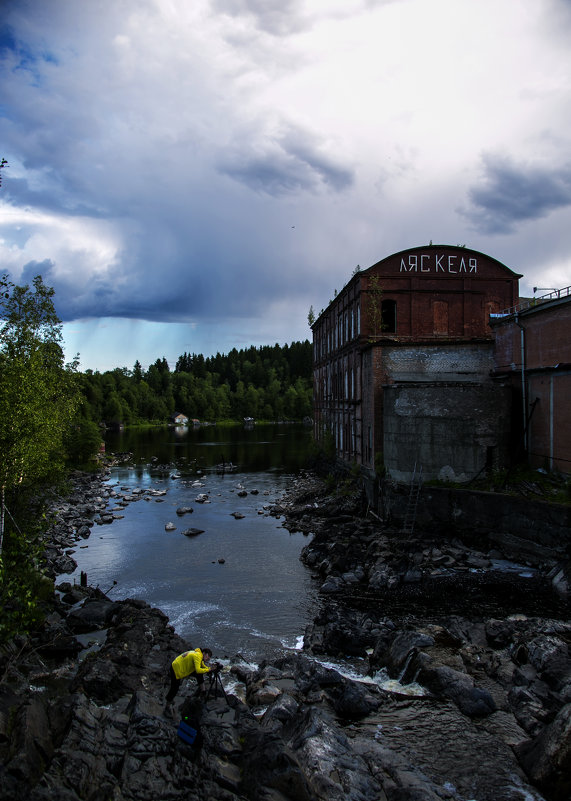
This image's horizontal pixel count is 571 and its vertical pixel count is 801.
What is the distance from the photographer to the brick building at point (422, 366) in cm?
2561

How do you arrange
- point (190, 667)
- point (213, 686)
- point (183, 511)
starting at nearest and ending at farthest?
point (190, 667)
point (213, 686)
point (183, 511)

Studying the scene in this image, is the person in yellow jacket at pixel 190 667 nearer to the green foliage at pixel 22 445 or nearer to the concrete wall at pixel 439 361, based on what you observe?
the green foliage at pixel 22 445

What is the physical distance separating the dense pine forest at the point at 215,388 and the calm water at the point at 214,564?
78875 millimetres

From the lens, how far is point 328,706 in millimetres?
12930

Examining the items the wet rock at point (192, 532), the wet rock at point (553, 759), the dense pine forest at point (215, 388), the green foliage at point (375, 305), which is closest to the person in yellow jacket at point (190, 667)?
the wet rock at point (553, 759)

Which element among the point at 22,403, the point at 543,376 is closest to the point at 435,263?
the point at 543,376

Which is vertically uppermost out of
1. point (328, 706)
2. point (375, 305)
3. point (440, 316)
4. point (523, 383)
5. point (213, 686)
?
point (375, 305)

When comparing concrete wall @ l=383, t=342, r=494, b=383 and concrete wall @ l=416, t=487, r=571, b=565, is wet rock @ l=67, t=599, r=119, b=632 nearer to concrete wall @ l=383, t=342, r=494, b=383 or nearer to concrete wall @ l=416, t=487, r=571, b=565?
concrete wall @ l=416, t=487, r=571, b=565

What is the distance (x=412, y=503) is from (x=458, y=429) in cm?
418

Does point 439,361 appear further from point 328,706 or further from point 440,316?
point 328,706

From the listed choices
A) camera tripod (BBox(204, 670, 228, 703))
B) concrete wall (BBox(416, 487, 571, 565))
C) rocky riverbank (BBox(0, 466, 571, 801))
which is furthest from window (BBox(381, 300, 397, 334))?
camera tripod (BBox(204, 670, 228, 703))

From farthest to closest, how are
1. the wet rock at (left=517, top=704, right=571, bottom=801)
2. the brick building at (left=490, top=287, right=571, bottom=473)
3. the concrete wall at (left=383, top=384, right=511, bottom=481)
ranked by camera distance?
the concrete wall at (left=383, top=384, right=511, bottom=481) → the brick building at (left=490, top=287, right=571, bottom=473) → the wet rock at (left=517, top=704, right=571, bottom=801)

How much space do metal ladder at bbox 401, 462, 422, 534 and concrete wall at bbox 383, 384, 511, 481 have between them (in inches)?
13.5

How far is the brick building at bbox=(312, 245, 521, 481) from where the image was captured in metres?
25.6
